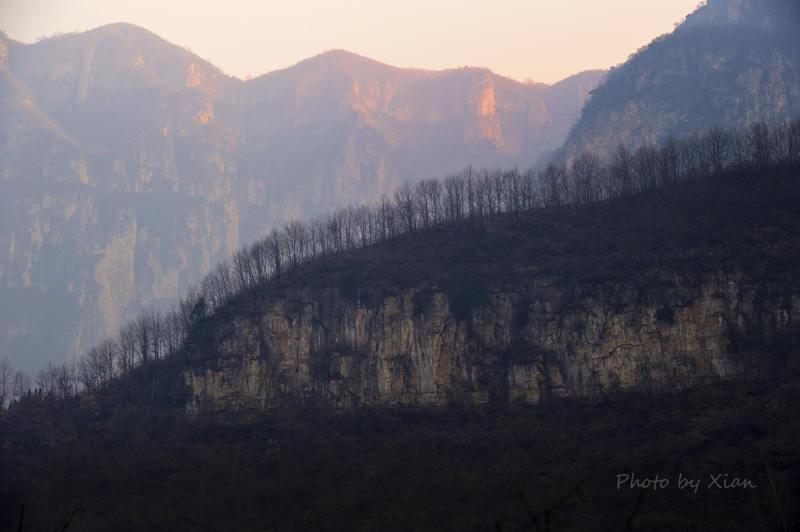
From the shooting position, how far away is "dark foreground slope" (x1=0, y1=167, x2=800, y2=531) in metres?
60.2

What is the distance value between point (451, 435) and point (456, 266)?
32.5 m

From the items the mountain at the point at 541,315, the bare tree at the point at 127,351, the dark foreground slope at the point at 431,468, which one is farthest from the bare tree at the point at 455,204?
the bare tree at the point at 127,351

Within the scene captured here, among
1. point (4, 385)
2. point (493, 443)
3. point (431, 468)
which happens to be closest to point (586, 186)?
point (493, 443)

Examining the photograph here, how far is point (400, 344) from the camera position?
318 feet

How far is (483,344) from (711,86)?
128 m

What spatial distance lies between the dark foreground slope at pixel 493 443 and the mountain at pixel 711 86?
273ft

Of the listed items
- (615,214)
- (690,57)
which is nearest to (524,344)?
(615,214)

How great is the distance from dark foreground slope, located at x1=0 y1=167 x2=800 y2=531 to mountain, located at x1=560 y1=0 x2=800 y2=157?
83313 millimetres

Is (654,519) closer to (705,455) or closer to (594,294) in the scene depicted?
(705,455)

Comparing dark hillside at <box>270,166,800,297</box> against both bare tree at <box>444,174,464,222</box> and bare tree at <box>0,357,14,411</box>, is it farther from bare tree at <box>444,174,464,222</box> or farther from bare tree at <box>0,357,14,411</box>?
bare tree at <box>0,357,14,411</box>

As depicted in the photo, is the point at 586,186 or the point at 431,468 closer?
the point at 431,468

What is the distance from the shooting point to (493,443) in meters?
75.8

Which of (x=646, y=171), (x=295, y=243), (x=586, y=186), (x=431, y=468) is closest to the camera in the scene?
(x=431, y=468)

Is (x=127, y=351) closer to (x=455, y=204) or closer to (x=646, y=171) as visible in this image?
(x=455, y=204)
